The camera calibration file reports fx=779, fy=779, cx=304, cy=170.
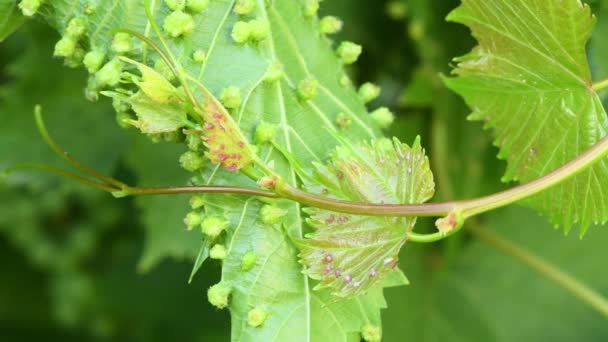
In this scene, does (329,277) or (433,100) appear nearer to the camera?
(329,277)

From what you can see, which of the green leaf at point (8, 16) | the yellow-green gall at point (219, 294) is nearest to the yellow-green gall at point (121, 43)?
the green leaf at point (8, 16)

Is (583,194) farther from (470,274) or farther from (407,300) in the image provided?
(470,274)

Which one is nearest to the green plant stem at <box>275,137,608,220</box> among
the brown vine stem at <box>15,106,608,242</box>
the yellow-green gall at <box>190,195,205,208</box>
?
the brown vine stem at <box>15,106,608,242</box>

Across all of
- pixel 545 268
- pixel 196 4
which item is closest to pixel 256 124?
pixel 196 4

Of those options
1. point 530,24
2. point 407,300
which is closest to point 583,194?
point 530,24

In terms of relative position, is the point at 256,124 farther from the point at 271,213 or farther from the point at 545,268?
the point at 545,268

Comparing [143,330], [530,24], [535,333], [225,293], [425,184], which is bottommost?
[143,330]

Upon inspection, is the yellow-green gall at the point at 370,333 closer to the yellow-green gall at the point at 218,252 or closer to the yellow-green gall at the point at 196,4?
the yellow-green gall at the point at 218,252
